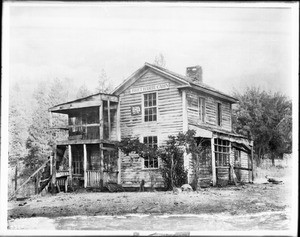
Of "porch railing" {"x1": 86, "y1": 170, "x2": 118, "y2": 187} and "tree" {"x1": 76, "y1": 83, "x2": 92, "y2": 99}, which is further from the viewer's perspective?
"porch railing" {"x1": 86, "y1": 170, "x2": 118, "y2": 187}

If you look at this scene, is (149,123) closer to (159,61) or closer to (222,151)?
(159,61)

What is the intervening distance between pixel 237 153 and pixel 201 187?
4.46ft

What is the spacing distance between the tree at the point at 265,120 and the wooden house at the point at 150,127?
0.69ft

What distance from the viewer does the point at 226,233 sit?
13.6m

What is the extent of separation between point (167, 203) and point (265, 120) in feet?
9.73

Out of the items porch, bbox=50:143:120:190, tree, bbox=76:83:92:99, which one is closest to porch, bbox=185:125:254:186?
porch, bbox=50:143:120:190

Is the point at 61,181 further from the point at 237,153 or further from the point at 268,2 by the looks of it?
the point at 268,2

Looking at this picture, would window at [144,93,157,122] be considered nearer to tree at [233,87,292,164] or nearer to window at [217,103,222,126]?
window at [217,103,222,126]

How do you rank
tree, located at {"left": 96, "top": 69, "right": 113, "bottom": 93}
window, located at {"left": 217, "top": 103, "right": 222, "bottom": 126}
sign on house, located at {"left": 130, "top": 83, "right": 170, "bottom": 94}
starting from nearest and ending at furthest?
tree, located at {"left": 96, "top": 69, "right": 113, "bottom": 93}
sign on house, located at {"left": 130, "top": 83, "right": 170, "bottom": 94}
window, located at {"left": 217, "top": 103, "right": 222, "bottom": 126}

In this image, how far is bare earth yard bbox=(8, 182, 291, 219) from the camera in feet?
45.3

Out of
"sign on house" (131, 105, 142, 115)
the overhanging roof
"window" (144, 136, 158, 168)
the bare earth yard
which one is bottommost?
the bare earth yard

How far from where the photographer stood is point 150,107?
1460 centimetres

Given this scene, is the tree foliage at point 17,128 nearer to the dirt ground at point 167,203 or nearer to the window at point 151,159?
the dirt ground at point 167,203

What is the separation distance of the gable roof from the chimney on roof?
0.18 m
